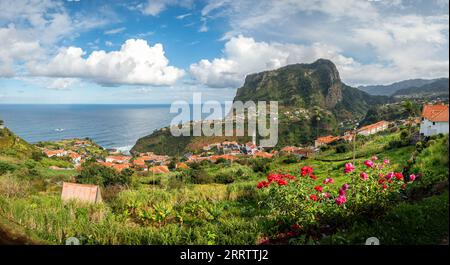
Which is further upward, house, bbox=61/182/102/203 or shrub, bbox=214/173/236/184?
house, bbox=61/182/102/203

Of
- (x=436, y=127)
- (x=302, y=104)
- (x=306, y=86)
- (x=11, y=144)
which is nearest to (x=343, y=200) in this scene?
(x=436, y=127)

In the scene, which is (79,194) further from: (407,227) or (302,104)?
(302,104)

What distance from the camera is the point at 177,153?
46688 mm

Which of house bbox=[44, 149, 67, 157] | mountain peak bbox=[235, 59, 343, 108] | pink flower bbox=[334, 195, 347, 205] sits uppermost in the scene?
mountain peak bbox=[235, 59, 343, 108]

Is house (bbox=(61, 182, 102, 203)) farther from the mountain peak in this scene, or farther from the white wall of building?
the mountain peak

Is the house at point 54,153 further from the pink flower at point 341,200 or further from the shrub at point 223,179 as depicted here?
the pink flower at point 341,200

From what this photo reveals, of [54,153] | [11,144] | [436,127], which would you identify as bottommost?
[54,153]

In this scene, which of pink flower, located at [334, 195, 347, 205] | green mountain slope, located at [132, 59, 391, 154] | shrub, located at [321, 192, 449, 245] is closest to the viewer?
shrub, located at [321, 192, 449, 245]

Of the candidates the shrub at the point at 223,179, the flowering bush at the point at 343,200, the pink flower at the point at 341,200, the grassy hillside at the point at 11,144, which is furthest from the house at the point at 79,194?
the grassy hillside at the point at 11,144

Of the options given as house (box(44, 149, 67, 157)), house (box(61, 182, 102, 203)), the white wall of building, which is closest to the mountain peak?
house (box(44, 149, 67, 157))

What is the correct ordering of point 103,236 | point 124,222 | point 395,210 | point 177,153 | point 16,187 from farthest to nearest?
point 177,153
point 16,187
point 124,222
point 103,236
point 395,210
